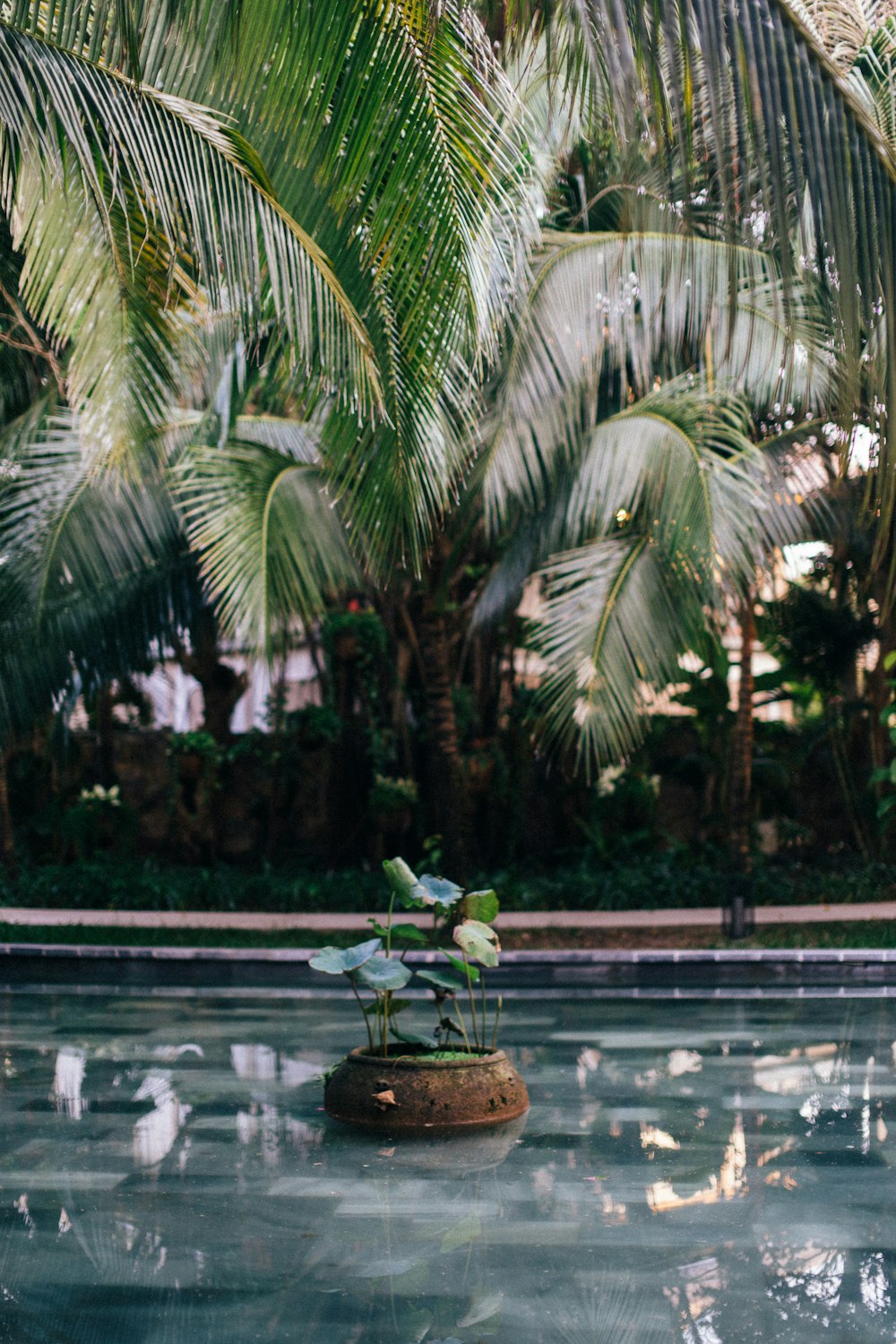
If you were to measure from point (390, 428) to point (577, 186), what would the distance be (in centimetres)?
796

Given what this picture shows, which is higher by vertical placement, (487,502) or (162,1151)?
(487,502)

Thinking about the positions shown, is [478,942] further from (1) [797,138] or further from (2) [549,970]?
(2) [549,970]

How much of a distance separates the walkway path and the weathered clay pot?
Answer: 5717mm

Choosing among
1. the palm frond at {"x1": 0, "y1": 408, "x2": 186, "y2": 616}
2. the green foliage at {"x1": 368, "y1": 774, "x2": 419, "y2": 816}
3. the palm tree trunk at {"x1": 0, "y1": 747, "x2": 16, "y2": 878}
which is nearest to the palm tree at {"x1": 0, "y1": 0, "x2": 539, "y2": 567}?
the palm frond at {"x1": 0, "y1": 408, "x2": 186, "y2": 616}

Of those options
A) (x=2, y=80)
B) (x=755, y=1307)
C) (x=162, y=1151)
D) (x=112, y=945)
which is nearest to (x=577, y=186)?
(x=112, y=945)

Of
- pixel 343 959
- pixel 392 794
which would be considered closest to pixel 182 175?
pixel 343 959

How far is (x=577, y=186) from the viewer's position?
11.8 meters

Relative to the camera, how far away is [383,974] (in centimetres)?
515

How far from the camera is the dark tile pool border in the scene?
8977 mm

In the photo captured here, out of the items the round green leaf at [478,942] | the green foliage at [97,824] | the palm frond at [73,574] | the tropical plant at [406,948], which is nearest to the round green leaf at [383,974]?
the tropical plant at [406,948]

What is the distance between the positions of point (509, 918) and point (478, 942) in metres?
6.24

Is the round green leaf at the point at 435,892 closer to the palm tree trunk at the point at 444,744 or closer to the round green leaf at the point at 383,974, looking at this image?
the round green leaf at the point at 383,974

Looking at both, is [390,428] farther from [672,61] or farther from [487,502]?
[487,502]

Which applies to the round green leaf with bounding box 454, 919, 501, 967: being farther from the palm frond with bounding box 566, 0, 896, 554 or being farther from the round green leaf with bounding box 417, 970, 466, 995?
the palm frond with bounding box 566, 0, 896, 554
